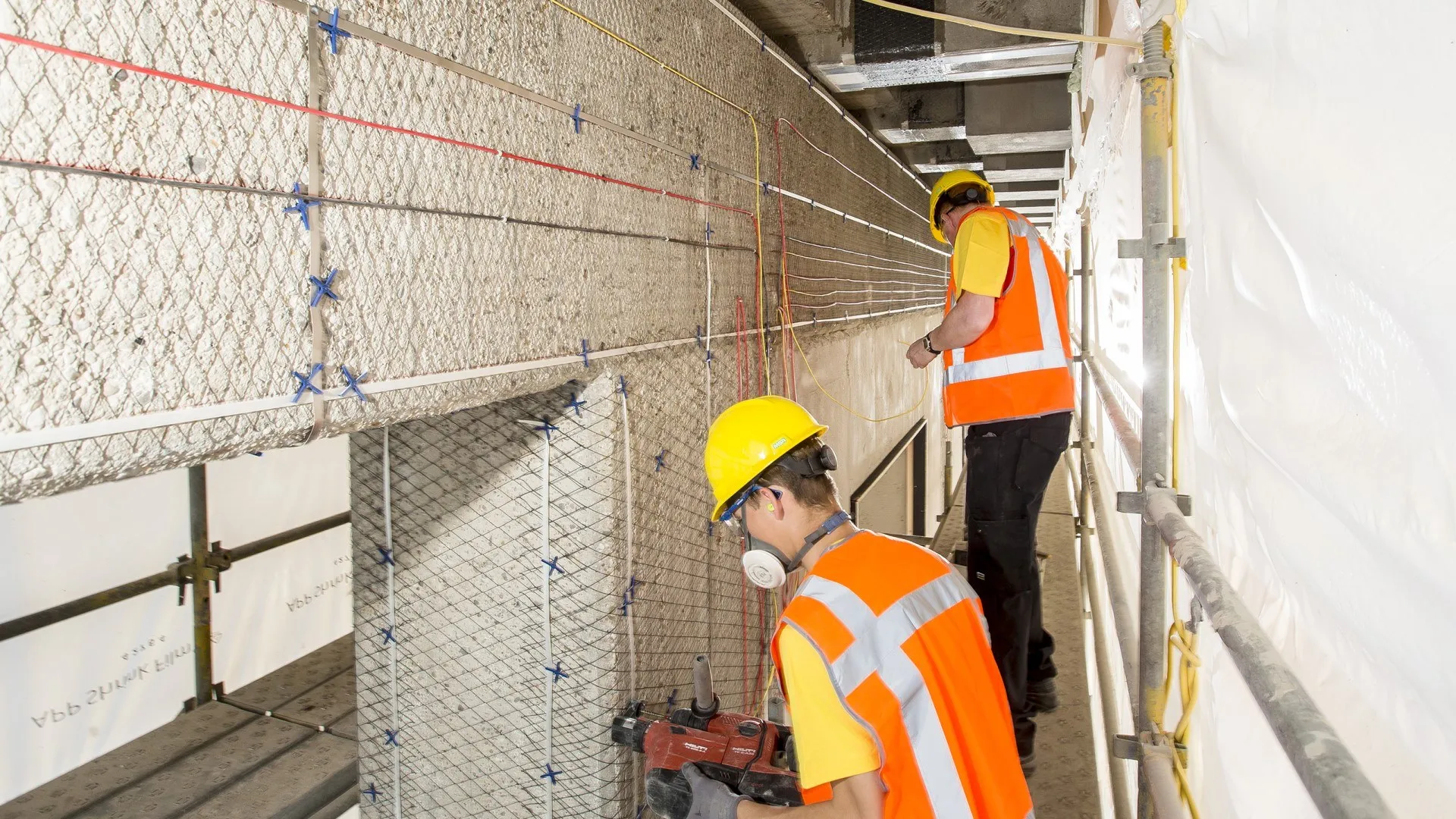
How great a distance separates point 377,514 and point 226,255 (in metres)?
1.35

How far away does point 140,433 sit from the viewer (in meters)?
1.11

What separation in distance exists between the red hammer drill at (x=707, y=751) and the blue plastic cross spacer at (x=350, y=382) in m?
1.22

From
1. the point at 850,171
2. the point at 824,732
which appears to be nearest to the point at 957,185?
the point at 824,732

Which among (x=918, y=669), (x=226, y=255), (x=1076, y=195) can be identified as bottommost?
(x=918, y=669)

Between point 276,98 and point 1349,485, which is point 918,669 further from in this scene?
point 276,98

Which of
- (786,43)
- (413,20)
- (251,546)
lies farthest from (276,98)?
(251,546)

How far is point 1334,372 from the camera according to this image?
71cm

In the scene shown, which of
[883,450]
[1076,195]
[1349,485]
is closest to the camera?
[1349,485]

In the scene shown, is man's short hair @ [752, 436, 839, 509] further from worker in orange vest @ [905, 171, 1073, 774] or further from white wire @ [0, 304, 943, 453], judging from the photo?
worker in orange vest @ [905, 171, 1073, 774]

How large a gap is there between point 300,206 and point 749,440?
1032 mm

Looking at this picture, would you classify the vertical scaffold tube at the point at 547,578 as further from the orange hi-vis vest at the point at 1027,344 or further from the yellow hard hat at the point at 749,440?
the orange hi-vis vest at the point at 1027,344

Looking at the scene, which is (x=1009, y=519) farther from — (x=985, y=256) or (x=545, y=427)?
(x=545, y=427)

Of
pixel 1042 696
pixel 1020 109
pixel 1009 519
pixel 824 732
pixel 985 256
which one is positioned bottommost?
pixel 1042 696

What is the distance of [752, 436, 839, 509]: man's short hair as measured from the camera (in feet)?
6.15
